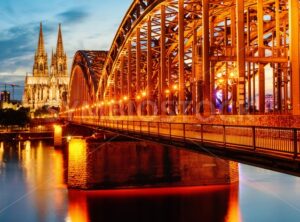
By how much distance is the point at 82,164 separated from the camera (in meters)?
45.2

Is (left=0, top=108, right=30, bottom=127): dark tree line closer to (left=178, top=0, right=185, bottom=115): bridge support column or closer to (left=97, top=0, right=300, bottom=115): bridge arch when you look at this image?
(left=97, top=0, right=300, bottom=115): bridge arch

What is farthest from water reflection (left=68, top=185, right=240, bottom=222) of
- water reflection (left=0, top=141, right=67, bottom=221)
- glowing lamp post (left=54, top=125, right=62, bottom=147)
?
glowing lamp post (left=54, top=125, right=62, bottom=147)

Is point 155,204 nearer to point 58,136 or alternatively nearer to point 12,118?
point 58,136

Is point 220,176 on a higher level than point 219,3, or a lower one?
lower

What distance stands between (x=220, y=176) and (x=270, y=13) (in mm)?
17274

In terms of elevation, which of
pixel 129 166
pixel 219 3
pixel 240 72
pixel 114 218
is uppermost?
pixel 219 3

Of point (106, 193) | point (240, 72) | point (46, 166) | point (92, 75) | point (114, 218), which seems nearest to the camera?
point (240, 72)

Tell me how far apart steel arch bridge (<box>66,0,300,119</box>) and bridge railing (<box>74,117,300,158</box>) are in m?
4.07

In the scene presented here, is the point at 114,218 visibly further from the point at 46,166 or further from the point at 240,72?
the point at 46,166

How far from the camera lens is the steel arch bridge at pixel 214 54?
974 inches

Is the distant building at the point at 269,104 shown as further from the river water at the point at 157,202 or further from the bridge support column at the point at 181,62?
the river water at the point at 157,202

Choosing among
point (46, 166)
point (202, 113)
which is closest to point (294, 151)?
point (202, 113)

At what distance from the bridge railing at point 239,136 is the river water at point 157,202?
14245 millimetres

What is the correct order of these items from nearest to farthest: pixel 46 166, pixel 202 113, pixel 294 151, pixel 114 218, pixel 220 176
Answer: pixel 294 151 < pixel 202 113 < pixel 114 218 < pixel 220 176 < pixel 46 166
